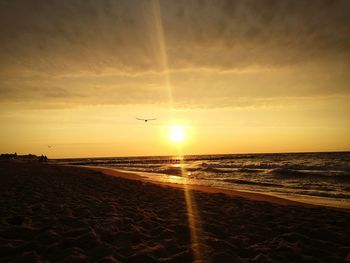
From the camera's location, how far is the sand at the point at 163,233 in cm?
391

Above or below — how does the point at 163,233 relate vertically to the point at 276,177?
above

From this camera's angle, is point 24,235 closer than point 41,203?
Yes

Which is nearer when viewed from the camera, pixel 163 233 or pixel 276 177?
pixel 163 233

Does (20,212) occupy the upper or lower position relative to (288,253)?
upper

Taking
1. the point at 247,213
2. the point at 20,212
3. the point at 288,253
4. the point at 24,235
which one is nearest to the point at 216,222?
the point at 247,213

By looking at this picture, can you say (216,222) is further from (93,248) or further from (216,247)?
(93,248)

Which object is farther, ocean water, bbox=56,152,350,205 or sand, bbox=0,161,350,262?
ocean water, bbox=56,152,350,205

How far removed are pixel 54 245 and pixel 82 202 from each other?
3.55m

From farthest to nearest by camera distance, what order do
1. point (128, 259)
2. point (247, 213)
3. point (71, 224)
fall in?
point (247, 213) → point (71, 224) → point (128, 259)

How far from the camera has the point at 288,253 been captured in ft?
13.5

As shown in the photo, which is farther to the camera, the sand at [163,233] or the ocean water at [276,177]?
the ocean water at [276,177]

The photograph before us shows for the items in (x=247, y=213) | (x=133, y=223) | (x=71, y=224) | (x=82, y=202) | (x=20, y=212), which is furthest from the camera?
(x=82, y=202)

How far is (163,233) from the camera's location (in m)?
4.93

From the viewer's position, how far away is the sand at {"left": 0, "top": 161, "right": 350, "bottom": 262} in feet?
12.8
